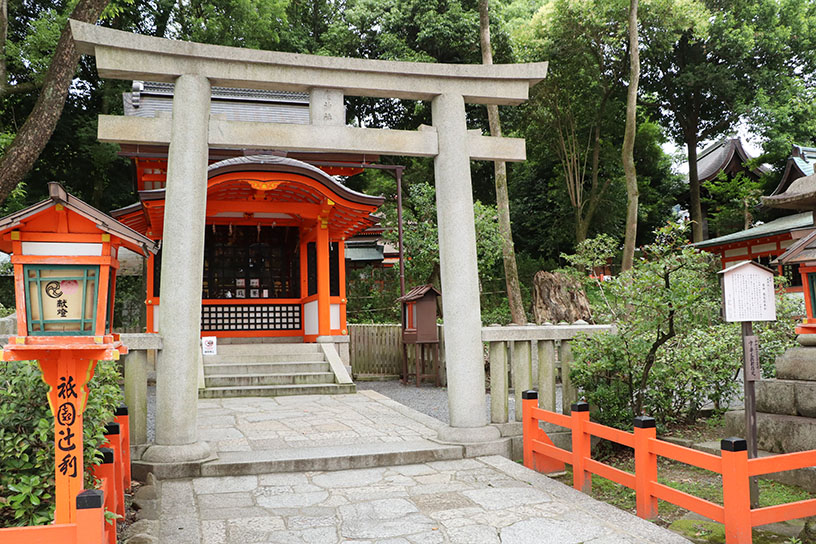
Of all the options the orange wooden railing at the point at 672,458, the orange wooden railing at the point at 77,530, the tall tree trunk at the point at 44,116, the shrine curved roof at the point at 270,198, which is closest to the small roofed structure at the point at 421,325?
the shrine curved roof at the point at 270,198

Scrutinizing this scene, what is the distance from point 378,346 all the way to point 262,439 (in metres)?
7.89

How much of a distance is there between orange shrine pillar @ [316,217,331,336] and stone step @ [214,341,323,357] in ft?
1.48

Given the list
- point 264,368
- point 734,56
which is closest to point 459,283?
point 264,368

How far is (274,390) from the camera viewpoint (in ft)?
35.0

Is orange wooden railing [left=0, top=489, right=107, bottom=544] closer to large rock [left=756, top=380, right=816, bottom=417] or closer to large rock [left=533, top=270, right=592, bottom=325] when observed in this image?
large rock [left=756, top=380, right=816, bottom=417]

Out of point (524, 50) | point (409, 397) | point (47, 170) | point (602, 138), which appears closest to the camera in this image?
point (409, 397)

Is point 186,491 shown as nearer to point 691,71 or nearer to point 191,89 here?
point 191,89

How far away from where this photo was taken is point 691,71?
908 inches

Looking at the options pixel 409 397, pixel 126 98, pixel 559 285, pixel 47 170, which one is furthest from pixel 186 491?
pixel 47 170

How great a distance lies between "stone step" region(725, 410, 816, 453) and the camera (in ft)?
18.9

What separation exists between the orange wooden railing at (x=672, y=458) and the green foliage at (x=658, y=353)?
44.9 inches

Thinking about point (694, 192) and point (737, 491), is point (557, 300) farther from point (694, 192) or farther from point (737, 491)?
point (737, 491)

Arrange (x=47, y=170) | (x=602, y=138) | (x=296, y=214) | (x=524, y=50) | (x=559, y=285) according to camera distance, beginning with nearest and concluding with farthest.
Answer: (x=296, y=214) < (x=559, y=285) < (x=47, y=170) < (x=524, y=50) < (x=602, y=138)

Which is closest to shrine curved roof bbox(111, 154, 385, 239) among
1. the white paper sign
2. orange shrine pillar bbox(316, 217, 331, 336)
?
orange shrine pillar bbox(316, 217, 331, 336)
